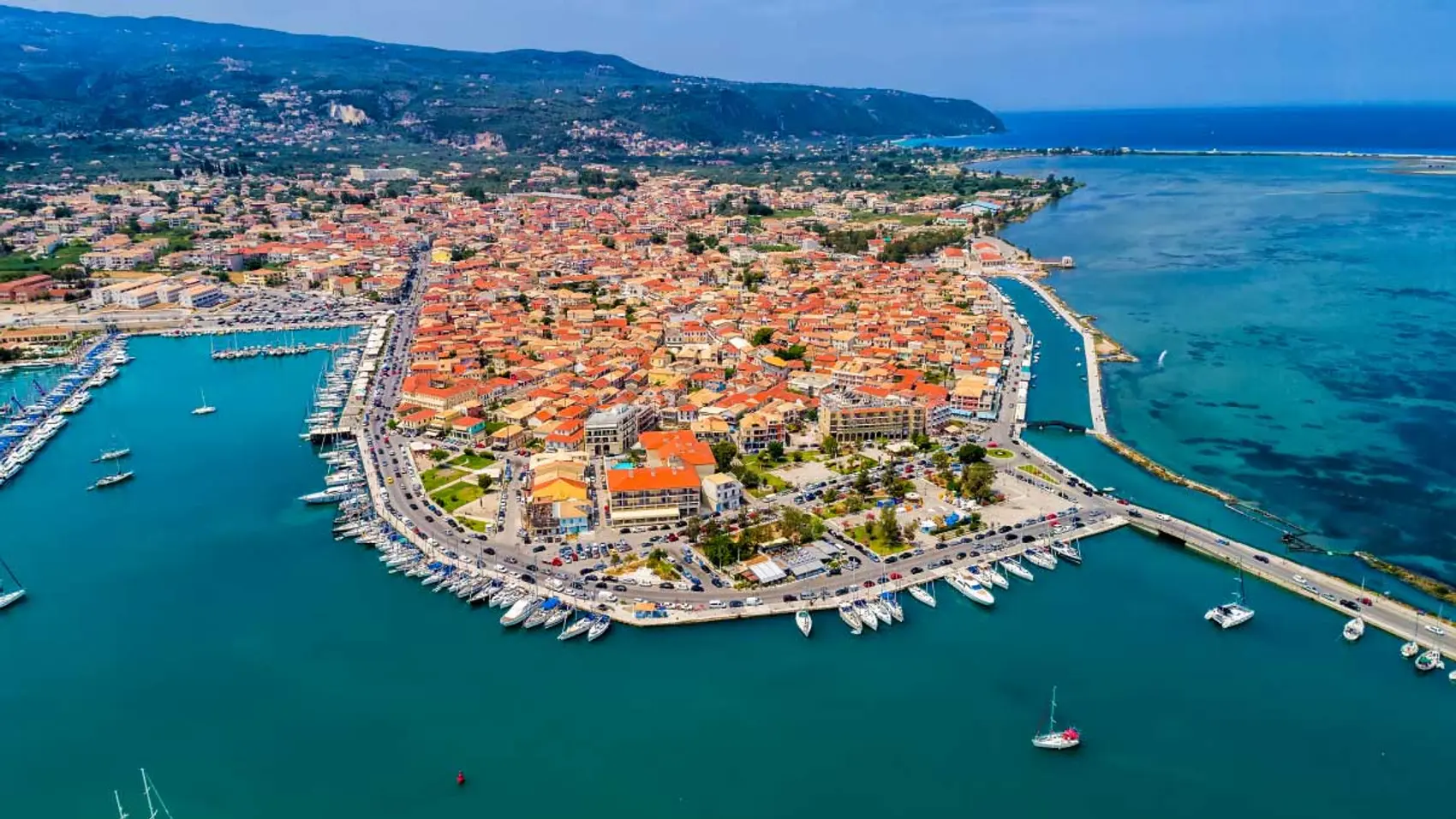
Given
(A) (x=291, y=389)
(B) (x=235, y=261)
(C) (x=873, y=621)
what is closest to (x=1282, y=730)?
(C) (x=873, y=621)

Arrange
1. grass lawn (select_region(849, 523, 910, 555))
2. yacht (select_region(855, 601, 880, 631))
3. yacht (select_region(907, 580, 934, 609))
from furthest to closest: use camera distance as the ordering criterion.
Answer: grass lawn (select_region(849, 523, 910, 555)), yacht (select_region(907, 580, 934, 609)), yacht (select_region(855, 601, 880, 631))

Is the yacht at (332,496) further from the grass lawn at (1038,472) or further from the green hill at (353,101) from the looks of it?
the green hill at (353,101)

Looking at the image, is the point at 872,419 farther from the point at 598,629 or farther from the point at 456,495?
the point at 598,629

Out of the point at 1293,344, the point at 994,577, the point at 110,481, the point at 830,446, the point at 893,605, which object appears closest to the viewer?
the point at 893,605

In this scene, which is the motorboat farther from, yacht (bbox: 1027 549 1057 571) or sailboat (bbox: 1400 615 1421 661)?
sailboat (bbox: 1400 615 1421 661)

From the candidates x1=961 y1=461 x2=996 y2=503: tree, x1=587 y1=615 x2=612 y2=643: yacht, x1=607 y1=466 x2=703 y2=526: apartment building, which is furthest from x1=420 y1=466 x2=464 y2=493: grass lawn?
x1=961 y1=461 x2=996 y2=503: tree

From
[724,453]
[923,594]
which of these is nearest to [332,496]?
[724,453]
